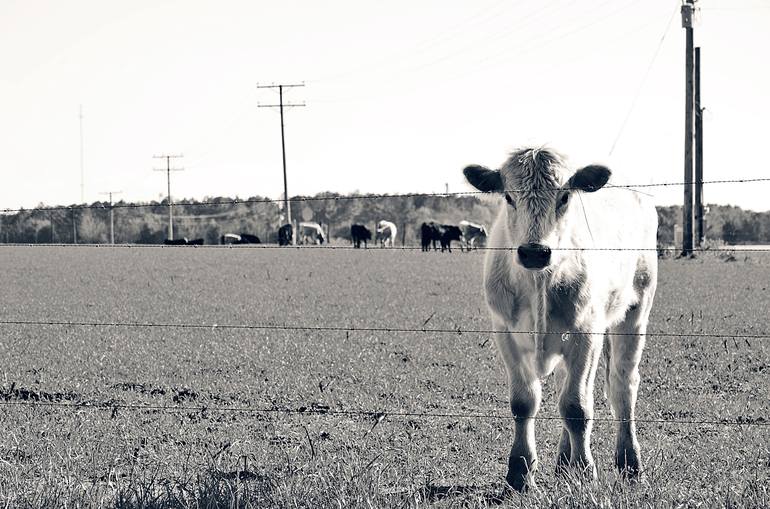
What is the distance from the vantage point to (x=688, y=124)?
93.7 feet

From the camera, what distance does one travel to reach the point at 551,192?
18.6 feet

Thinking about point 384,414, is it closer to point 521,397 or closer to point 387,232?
point 521,397

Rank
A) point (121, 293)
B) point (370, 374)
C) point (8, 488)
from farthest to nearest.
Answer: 1. point (121, 293)
2. point (370, 374)
3. point (8, 488)

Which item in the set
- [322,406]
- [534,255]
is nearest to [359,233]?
[322,406]

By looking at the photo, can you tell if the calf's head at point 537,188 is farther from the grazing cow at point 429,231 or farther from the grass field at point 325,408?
the grazing cow at point 429,231

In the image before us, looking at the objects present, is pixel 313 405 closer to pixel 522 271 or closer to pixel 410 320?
pixel 522 271

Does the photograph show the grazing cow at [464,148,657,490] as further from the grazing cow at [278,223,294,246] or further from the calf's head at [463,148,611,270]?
the grazing cow at [278,223,294,246]

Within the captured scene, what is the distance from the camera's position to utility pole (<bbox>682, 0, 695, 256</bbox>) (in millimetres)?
26919

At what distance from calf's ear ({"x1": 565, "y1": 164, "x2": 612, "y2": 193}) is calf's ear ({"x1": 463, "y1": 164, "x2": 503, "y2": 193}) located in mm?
467

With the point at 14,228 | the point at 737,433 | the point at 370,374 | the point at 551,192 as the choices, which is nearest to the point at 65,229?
the point at 14,228

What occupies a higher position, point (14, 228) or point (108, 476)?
point (14, 228)

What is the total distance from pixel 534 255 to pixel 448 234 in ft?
138

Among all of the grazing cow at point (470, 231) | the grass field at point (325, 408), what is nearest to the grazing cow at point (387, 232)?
the grazing cow at point (470, 231)

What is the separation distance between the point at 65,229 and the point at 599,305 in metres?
6.92
